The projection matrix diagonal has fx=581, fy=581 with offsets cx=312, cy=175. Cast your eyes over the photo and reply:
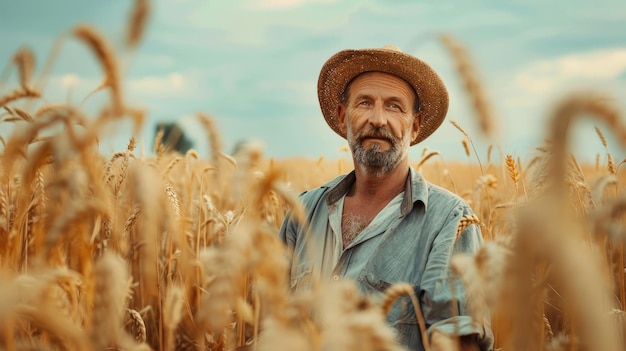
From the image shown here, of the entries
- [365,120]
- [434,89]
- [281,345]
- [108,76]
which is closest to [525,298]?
[281,345]

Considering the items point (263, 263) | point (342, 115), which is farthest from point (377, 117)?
point (263, 263)

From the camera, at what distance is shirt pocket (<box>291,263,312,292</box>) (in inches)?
90.5

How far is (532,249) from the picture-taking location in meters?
0.66

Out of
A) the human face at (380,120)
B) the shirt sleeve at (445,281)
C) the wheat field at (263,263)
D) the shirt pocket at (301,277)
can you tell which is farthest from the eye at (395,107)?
the wheat field at (263,263)

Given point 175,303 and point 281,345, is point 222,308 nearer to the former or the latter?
point 281,345

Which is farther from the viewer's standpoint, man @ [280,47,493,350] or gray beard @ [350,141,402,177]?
gray beard @ [350,141,402,177]

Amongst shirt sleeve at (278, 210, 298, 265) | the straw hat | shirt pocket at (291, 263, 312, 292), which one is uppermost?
the straw hat

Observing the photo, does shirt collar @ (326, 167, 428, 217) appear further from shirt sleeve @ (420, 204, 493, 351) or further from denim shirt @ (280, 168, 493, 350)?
shirt sleeve @ (420, 204, 493, 351)

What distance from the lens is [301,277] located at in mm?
2381

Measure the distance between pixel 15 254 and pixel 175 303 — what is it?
1.66 feet

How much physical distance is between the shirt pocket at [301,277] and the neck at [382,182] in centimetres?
51

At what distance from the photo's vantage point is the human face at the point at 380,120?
9.11 feet

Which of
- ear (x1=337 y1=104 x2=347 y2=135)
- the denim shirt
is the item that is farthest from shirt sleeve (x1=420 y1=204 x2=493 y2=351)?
ear (x1=337 y1=104 x2=347 y2=135)

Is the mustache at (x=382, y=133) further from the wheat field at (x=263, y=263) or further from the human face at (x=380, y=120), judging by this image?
the wheat field at (x=263, y=263)
